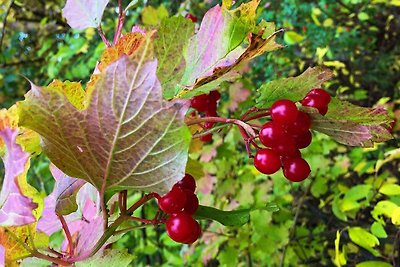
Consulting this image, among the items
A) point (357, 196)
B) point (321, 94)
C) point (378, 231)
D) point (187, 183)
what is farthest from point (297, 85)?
point (357, 196)

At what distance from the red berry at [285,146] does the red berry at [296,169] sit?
1 cm

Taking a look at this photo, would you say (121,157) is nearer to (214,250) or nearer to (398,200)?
(398,200)

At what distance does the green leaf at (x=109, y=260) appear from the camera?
498 mm

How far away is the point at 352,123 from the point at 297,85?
0.06 meters

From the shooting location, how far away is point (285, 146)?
1.55 feet

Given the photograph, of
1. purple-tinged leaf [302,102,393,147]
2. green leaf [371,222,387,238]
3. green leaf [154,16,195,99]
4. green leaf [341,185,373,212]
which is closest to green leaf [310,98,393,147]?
purple-tinged leaf [302,102,393,147]

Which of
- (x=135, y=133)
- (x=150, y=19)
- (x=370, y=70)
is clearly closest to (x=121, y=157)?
(x=135, y=133)

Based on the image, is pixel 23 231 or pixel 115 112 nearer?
pixel 115 112

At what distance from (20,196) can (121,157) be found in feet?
0.26

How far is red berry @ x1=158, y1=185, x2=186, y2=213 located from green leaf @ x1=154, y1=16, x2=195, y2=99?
0.08 m

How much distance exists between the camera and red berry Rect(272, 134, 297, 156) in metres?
0.47

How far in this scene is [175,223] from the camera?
0.48 meters

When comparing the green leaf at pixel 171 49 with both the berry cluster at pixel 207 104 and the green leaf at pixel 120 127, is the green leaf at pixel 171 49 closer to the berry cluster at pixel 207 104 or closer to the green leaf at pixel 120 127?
the green leaf at pixel 120 127

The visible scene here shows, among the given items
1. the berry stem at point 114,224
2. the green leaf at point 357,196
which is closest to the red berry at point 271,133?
the berry stem at point 114,224
